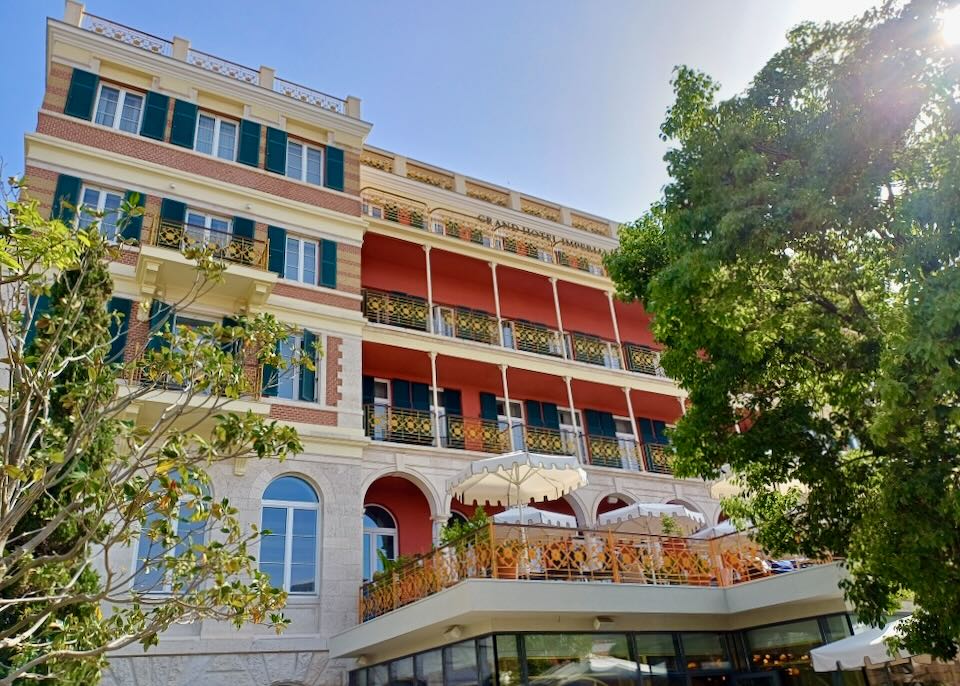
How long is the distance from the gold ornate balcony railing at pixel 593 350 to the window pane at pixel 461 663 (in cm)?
978

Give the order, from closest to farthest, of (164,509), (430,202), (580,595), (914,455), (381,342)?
(164,509), (914,455), (580,595), (381,342), (430,202)

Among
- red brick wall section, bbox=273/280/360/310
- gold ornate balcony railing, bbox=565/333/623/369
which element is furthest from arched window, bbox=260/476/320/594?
gold ornate balcony railing, bbox=565/333/623/369

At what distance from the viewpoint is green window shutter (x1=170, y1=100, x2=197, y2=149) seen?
50.5 feet

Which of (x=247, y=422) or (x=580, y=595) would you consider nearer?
(x=247, y=422)

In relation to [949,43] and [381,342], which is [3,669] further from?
[949,43]

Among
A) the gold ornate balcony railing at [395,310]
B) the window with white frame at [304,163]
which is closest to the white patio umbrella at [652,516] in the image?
the gold ornate balcony railing at [395,310]

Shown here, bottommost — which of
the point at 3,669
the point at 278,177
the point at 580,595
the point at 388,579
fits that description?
the point at 3,669

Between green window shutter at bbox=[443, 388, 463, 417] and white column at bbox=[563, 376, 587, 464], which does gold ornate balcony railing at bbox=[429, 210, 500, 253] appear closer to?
green window shutter at bbox=[443, 388, 463, 417]

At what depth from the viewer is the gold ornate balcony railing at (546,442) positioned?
659 inches

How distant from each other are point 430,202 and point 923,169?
45.7 feet

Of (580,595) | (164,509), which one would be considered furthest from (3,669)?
(580,595)

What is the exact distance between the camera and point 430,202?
19.2 m

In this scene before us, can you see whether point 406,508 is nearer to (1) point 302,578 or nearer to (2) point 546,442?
(1) point 302,578

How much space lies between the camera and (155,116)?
1534cm
